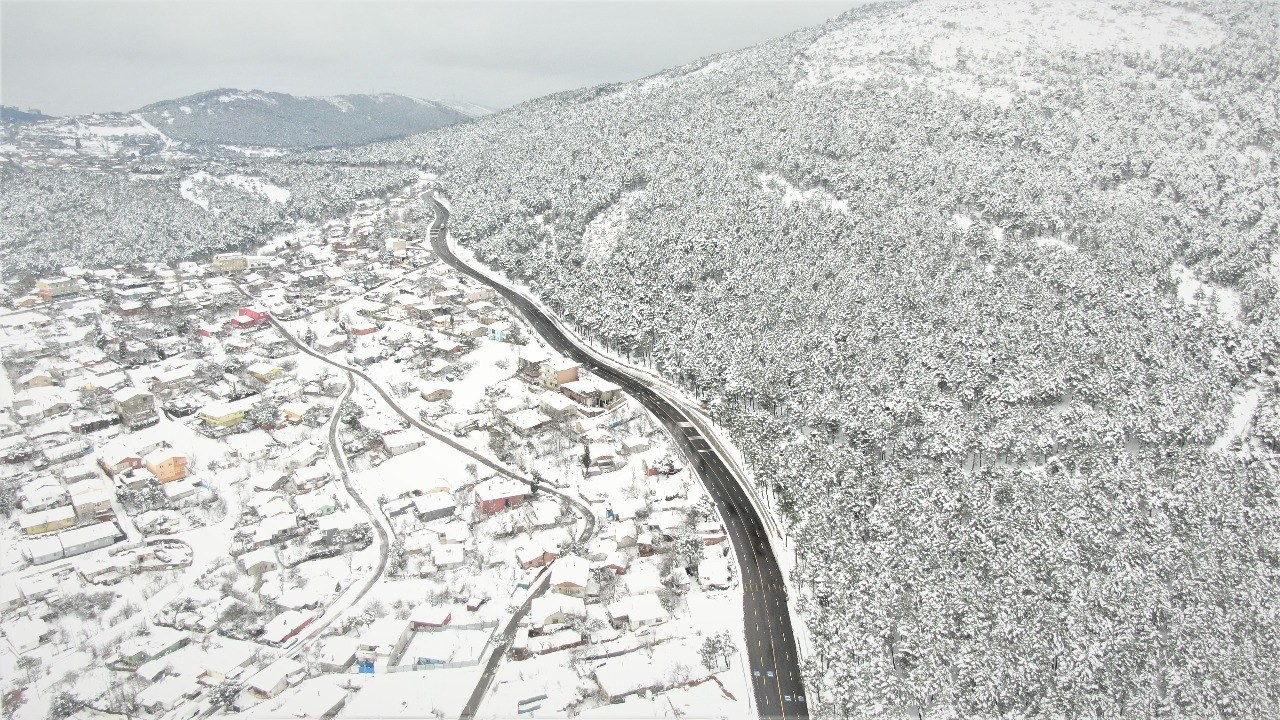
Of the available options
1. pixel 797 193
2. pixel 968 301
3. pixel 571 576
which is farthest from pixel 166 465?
pixel 797 193

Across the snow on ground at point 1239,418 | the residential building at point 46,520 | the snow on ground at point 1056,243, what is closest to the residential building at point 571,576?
the residential building at point 46,520

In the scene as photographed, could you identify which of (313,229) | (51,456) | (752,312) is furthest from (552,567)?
(313,229)

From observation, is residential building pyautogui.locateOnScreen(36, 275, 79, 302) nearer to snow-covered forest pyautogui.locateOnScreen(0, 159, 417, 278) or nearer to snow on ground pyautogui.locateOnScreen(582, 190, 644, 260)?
snow-covered forest pyautogui.locateOnScreen(0, 159, 417, 278)

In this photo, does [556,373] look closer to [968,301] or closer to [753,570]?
[753,570]

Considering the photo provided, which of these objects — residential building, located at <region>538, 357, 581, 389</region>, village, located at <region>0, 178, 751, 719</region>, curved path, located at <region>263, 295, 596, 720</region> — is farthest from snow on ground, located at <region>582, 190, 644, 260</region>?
curved path, located at <region>263, 295, 596, 720</region>

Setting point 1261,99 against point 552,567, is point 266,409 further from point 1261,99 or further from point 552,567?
point 1261,99

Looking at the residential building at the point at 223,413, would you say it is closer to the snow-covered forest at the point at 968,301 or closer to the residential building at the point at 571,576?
the residential building at the point at 571,576
